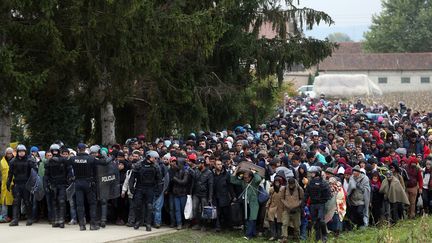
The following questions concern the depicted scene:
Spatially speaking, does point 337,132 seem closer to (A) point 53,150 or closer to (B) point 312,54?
(B) point 312,54

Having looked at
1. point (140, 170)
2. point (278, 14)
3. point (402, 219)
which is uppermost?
point (278, 14)

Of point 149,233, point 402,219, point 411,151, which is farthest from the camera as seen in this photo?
point 411,151

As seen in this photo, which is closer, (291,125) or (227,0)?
(227,0)

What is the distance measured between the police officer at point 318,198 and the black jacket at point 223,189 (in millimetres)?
1734

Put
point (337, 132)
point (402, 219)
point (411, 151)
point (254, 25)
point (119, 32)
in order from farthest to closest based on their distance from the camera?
point (254, 25) → point (337, 132) → point (411, 151) → point (119, 32) → point (402, 219)

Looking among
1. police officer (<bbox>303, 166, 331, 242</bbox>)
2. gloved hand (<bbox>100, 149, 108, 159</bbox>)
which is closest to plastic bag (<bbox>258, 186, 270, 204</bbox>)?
police officer (<bbox>303, 166, 331, 242</bbox>)

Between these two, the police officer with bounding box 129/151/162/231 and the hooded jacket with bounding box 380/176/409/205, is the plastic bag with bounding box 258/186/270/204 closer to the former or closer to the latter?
the police officer with bounding box 129/151/162/231

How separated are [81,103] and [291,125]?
8.36 meters

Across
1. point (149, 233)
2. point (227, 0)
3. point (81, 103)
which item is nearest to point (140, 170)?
point (149, 233)

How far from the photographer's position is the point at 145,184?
1630 cm

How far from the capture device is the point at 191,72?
2611 centimetres

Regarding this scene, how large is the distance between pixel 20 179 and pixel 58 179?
2.96 feet

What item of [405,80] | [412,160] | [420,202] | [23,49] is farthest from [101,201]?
[405,80]

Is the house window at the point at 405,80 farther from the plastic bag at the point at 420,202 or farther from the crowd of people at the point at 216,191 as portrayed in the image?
the crowd of people at the point at 216,191
